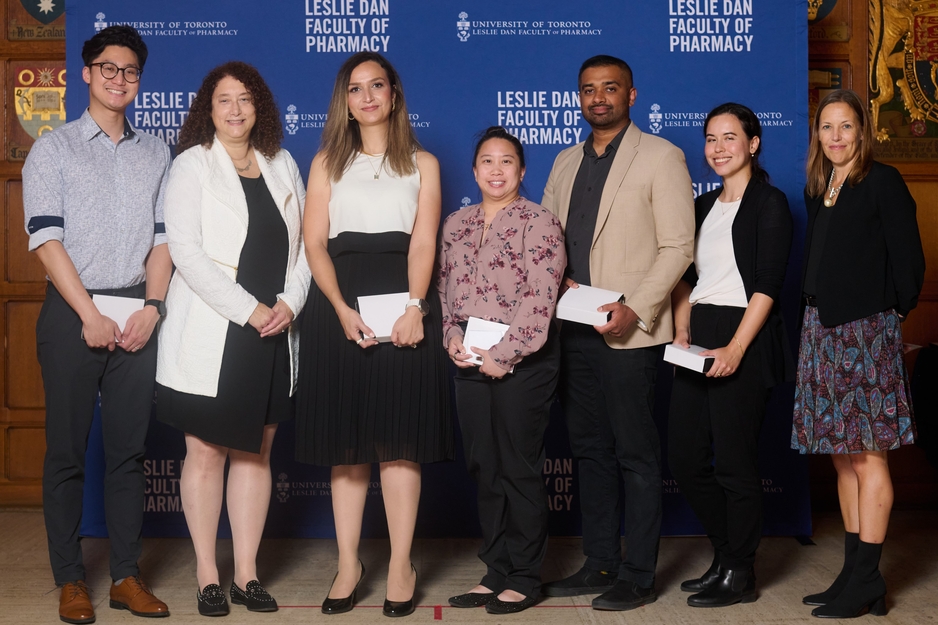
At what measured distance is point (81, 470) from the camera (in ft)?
8.31

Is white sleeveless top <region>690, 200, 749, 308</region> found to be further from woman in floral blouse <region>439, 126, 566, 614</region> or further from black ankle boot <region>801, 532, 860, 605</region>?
black ankle boot <region>801, 532, 860, 605</region>

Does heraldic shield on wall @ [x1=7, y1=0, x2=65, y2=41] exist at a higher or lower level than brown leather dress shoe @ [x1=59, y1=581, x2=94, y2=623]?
higher

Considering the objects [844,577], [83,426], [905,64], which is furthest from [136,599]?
[905,64]

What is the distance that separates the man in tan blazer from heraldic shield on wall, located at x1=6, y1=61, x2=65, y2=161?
2.79m

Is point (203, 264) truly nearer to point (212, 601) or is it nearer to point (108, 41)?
point (108, 41)

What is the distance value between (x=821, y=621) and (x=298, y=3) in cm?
308

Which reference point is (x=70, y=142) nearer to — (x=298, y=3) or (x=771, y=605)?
(x=298, y=3)

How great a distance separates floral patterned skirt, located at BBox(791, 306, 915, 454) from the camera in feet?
7.86

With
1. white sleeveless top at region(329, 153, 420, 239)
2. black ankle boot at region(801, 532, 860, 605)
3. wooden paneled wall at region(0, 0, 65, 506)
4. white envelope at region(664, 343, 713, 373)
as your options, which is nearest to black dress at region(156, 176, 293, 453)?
white sleeveless top at region(329, 153, 420, 239)

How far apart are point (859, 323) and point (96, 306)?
2.32 metres

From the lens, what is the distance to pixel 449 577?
291cm

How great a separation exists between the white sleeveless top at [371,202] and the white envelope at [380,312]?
0.21 metres

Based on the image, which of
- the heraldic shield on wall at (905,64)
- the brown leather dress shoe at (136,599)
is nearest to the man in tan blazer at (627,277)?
the brown leather dress shoe at (136,599)

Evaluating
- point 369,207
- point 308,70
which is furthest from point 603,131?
point 308,70
